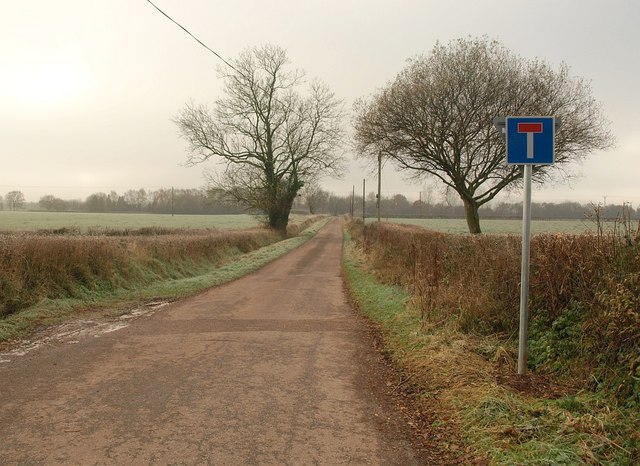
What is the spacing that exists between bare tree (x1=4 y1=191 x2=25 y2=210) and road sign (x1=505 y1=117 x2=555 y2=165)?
513 ft

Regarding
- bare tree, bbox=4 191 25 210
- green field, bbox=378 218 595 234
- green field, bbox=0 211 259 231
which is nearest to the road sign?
green field, bbox=378 218 595 234

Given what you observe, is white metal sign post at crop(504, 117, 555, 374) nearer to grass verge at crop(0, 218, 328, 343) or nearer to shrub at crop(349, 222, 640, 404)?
shrub at crop(349, 222, 640, 404)

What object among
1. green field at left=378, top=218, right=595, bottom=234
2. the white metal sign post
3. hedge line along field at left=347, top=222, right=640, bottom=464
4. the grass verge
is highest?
the white metal sign post

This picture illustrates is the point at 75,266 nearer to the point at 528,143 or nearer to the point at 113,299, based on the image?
the point at 113,299

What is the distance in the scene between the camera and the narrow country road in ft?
12.0

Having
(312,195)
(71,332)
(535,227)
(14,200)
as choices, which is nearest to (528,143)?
(71,332)

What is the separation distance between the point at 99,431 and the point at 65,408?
0.80 metres

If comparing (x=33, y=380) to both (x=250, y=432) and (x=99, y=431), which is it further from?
(x=250, y=432)

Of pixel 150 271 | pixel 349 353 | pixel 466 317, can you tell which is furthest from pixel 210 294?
pixel 466 317

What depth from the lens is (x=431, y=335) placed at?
23.0 feet

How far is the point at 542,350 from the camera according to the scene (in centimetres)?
560

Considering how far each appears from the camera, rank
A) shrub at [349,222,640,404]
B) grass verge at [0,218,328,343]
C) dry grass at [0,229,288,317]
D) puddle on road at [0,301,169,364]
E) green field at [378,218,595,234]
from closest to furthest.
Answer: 1. shrub at [349,222,640,404]
2. puddle on road at [0,301,169,364]
3. green field at [378,218,595,234]
4. grass verge at [0,218,328,343]
5. dry grass at [0,229,288,317]

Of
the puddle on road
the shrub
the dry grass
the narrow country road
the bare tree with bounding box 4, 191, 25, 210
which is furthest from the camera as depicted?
the bare tree with bounding box 4, 191, 25, 210

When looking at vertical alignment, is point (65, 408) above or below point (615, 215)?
below
